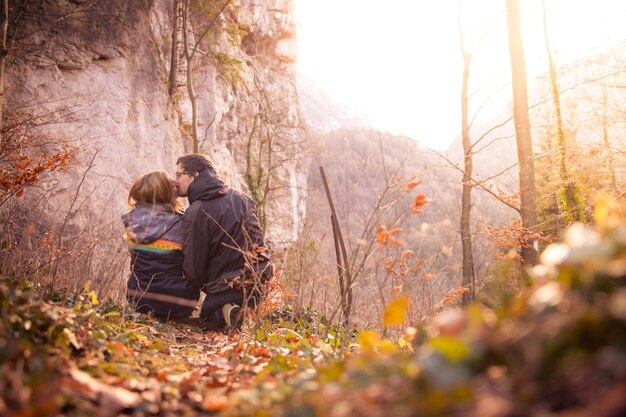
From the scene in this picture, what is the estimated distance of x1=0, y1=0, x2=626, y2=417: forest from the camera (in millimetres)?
1133

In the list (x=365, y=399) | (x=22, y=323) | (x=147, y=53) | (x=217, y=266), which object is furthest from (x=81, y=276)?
(x=147, y=53)

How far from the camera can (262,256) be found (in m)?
4.60

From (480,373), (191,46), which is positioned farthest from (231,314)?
(191,46)

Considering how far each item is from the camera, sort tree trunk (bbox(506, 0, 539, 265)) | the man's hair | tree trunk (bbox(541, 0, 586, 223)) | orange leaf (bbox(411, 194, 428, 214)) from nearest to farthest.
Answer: orange leaf (bbox(411, 194, 428, 214)) → the man's hair → tree trunk (bbox(506, 0, 539, 265)) → tree trunk (bbox(541, 0, 586, 223))

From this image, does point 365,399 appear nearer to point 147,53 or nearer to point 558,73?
point 147,53

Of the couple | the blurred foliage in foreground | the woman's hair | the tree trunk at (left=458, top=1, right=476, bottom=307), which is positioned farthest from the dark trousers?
the tree trunk at (left=458, top=1, right=476, bottom=307)

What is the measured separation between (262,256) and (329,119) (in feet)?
274

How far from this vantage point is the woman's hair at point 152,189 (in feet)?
15.4

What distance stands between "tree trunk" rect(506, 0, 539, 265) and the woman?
484 cm

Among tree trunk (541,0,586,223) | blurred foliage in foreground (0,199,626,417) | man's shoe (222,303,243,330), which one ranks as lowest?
man's shoe (222,303,243,330)

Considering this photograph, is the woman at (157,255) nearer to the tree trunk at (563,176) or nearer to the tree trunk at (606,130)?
the tree trunk at (606,130)

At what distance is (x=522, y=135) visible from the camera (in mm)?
7035

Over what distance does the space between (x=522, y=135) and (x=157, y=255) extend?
5.42 metres

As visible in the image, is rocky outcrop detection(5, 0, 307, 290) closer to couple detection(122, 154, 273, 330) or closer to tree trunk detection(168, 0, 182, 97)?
tree trunk detection(168, 0, 182, 97)
